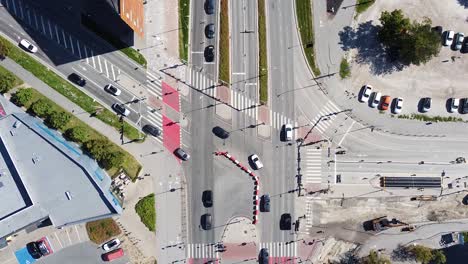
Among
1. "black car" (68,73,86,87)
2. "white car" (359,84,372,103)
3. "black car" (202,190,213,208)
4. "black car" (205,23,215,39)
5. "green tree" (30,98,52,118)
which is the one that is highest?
"black car" (205,23,215,39)

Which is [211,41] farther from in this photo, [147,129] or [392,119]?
[392,119]

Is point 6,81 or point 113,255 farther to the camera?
point 113,255

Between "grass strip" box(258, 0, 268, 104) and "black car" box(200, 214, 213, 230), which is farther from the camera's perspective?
"black car" box(200, 214, 213, 230)

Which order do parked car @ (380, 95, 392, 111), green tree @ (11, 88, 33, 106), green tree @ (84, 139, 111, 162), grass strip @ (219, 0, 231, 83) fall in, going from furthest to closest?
parked car @ (380, 95, 392, 111) < grass strip @ (219, 0, 231, 83) < green tree @ (11, 88, 33, 106) < green tree @ (84, 139, 111, 162)

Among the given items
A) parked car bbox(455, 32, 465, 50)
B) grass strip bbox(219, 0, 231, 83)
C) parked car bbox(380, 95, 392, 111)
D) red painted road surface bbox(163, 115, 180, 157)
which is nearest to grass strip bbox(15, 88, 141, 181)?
red painted road surface bbox(163, 115, 180, 157)

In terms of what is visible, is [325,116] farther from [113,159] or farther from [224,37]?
[113,159]

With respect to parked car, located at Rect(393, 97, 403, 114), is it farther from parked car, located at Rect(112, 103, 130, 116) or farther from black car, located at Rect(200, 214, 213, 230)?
parked car, located at Rect(112, 103, 130, 116)

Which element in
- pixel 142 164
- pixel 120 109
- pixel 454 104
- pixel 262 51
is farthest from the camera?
pixel 454 104

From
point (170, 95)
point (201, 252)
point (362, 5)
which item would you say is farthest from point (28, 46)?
point (362, 5)
